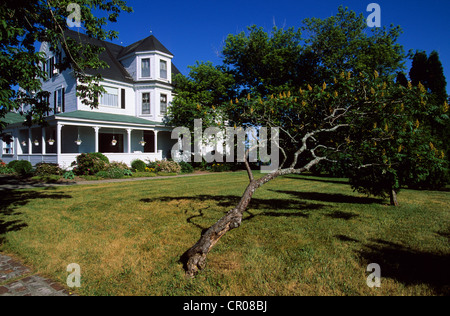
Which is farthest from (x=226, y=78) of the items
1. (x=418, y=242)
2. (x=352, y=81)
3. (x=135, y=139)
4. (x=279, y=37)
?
(x=418, y=242)

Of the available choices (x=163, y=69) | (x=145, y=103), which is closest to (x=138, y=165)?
(x=145, y=103)

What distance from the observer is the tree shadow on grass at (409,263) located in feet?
11.1

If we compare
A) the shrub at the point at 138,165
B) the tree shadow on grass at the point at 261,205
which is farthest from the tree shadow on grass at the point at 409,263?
the shrub at the point at 138,165

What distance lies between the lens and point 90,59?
7.86m

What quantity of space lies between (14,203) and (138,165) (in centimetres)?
1077

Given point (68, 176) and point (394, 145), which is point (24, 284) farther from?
point (68, 176)

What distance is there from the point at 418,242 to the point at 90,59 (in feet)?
31.6

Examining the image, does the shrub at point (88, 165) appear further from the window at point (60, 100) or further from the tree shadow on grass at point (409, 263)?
the tree shadow on grass at point (409, 263)

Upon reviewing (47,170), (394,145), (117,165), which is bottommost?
(47,170)

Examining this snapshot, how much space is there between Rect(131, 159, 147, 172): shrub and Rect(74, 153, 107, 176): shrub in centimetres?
304

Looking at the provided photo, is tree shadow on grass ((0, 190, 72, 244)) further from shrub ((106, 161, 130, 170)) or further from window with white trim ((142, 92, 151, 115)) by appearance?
window with white trim ((142, 92, 151, 115))

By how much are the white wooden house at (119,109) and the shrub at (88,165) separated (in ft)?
7.32

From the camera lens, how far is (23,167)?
17.2m

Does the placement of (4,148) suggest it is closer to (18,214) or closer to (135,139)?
(135,139)
